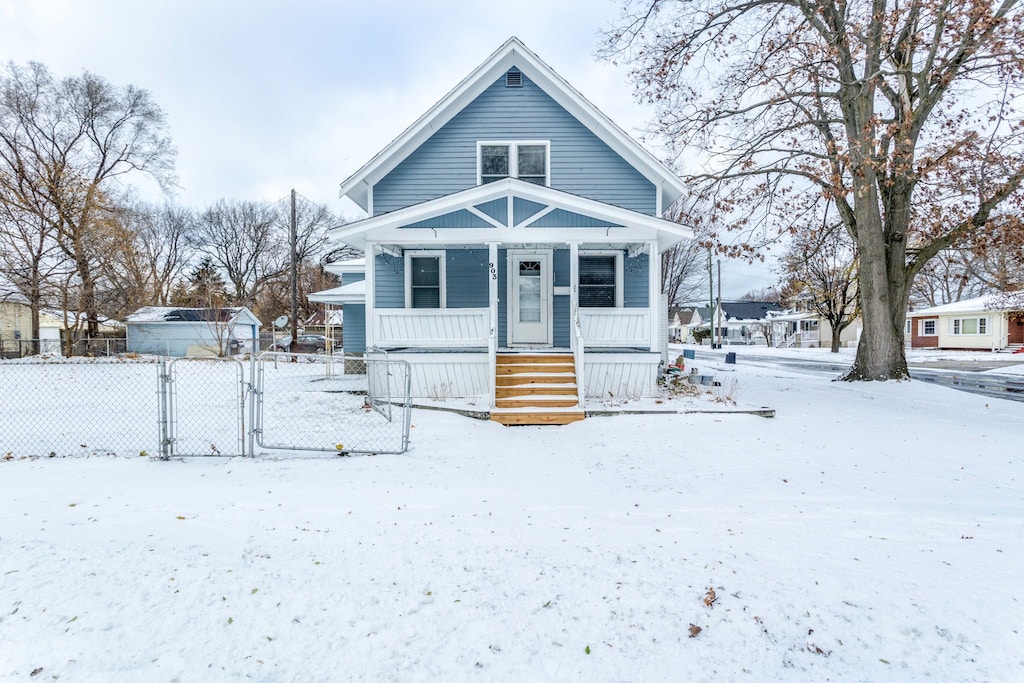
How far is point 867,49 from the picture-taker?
34.4 ft

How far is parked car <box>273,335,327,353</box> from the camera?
1188 inches

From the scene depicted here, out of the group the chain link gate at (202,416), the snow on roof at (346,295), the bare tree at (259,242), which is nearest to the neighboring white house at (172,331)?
the bare tree at (259,242)

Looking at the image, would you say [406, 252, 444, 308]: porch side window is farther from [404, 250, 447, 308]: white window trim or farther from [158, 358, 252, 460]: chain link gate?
[158, 358, 252, 460]: chain link gate

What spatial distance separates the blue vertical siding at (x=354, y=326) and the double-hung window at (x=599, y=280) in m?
7.55

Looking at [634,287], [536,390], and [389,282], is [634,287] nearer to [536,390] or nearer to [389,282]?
[536,390]

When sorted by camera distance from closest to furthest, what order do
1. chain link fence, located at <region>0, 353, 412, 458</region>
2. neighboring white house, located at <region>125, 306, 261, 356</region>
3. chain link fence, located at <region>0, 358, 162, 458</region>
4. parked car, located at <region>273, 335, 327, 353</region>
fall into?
1. chain link fence, located at <region>0, 353, 412, 458</region>
2. chain link fence, located at <region>0, 358, 162, 458</region>
3. neighboring white house, located at <region>125, 306, 261, 356</region>
4. parked car, located at <region>273, 335, 327, 353</region>

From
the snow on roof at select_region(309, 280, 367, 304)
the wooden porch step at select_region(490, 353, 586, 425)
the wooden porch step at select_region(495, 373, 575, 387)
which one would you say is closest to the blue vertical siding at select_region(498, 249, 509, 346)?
the wooden porch step at select_region(490, 353, 586, 425)

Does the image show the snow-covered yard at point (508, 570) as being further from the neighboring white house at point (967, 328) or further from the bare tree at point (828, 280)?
the neighboring white house at point (967, 328)

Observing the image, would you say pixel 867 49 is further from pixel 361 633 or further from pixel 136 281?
pixel 136 281

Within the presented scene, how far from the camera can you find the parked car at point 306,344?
3017 centimetres

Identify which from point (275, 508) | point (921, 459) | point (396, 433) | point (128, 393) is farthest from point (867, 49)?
point (128, 393)

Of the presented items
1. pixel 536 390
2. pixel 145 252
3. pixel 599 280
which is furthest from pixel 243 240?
pixel 536 390

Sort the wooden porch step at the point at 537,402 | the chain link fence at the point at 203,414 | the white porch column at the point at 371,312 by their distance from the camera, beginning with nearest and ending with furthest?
1. the chain link fence at the point at 203,414
2. the wooden porch step at the point at 537,402
3. the white porch column at the point at 371,312

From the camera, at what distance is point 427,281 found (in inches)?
453
